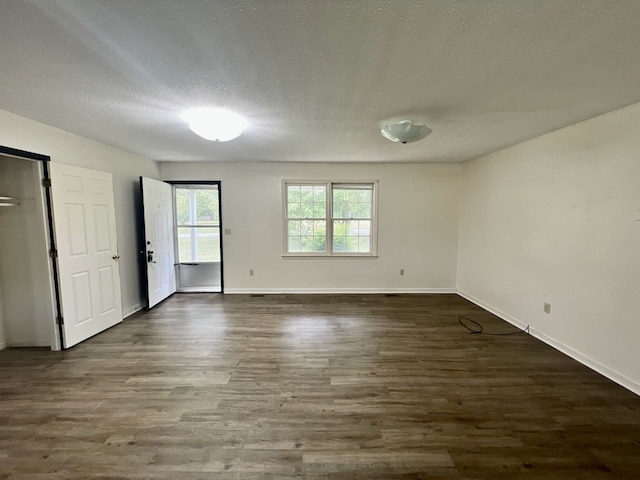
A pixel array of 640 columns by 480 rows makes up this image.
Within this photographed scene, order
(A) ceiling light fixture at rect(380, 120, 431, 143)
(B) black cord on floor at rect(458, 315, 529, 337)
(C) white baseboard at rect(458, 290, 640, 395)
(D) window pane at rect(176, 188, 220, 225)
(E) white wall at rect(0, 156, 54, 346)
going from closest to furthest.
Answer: (C) white baseboard at rect(458, 290, 640, 395), (A) ceiling light fixture at rect(380, 120, 431, 143), (E) white wall at rect(0, 156, 54, 346), (B) black cord on floor at rect(458, 315, 529, 337), (D) window pane at rect(176, 188, 220, 225)

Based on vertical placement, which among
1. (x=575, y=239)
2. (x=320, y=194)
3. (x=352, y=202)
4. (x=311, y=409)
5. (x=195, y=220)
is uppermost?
(x=320, y=194)

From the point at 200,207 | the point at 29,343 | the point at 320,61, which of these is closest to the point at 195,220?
the point at 200,207

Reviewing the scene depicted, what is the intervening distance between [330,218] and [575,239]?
3.32 metres

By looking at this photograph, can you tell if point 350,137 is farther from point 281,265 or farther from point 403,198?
point 281,265

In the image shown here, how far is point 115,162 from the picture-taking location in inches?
147

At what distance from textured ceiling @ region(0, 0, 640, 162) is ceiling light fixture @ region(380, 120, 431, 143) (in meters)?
0.12

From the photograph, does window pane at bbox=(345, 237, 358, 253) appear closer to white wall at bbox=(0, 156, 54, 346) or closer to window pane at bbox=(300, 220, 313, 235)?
window pane at bbox=(300, 220, 313, 235)

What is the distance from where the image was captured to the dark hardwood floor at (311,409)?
1594mm

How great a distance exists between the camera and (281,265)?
16.5 ft

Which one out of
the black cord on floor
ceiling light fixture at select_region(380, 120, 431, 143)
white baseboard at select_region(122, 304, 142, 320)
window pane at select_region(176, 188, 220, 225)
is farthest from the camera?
window pane at select_region(176, 188, 220, 225)

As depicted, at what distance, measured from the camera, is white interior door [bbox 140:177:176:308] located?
162 inches

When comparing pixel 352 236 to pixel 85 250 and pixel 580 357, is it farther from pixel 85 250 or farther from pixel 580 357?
pixel 85 250

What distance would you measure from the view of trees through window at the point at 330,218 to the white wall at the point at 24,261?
3188 millimetres

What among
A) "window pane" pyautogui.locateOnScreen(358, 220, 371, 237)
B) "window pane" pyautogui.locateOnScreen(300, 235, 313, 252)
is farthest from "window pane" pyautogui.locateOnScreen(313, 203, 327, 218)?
"window pane" pyautogui.locateOnScreen(358, 220, 371, 237)
